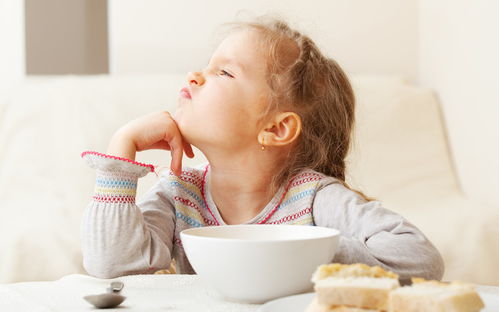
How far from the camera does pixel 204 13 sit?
2871 millimetres

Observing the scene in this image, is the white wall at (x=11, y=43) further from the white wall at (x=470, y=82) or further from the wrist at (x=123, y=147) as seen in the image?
the wrist at (x=123, y=147)

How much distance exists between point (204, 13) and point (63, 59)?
601mm

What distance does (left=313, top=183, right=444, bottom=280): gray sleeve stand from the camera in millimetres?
1050

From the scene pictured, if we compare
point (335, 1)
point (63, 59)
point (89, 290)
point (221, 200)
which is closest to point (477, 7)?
point (335, 1)

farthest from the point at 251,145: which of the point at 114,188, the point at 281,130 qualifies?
the point at 114,188

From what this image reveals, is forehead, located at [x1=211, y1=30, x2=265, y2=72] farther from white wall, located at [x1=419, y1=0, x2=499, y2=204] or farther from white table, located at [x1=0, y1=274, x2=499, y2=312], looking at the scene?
white wall, located at [x1=419, y1=0, x2=499, y2=204]

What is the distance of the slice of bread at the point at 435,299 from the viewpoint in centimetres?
58

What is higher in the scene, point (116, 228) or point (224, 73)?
point (224, 73)

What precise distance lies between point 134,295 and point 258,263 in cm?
16

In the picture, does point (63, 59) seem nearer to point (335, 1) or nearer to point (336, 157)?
point (335, 1)

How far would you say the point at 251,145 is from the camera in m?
1.34

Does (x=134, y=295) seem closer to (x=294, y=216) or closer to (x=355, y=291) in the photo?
(x=355, y=291)

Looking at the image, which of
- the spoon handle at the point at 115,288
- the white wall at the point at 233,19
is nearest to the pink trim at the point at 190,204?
the spoon handle at the point at 115,288

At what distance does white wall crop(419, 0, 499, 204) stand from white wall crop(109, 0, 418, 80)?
0.61 ft
